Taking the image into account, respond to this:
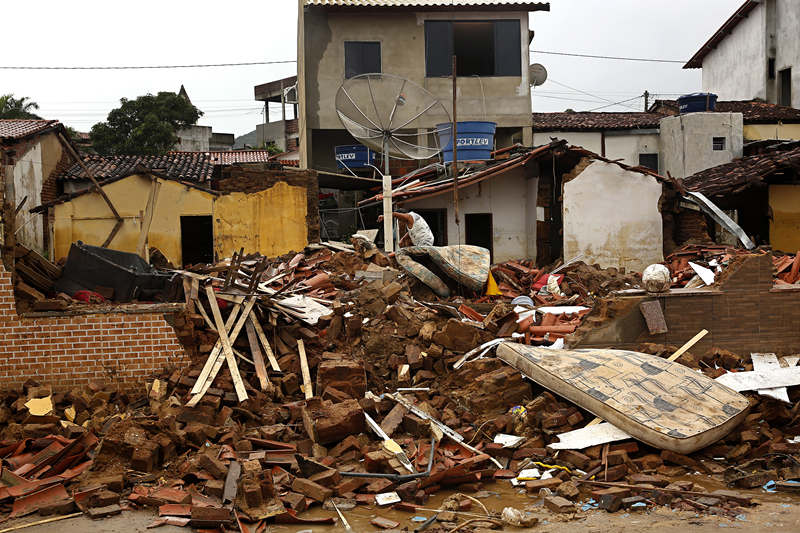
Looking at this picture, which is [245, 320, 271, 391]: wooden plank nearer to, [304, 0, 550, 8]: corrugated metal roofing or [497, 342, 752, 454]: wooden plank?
[497, 342, 752, 454]: wooden plank

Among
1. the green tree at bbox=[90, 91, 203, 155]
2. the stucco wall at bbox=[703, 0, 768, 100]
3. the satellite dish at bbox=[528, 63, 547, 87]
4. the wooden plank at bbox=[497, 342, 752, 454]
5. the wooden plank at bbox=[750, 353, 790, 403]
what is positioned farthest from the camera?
the green tree at bbox=[90, 91, 203, 155]

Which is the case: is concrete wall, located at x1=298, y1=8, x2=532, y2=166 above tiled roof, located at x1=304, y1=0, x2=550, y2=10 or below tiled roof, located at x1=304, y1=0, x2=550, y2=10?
below

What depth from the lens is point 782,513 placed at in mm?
6125

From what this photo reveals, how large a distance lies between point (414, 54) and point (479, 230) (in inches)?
365

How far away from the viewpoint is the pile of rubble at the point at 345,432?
643cm

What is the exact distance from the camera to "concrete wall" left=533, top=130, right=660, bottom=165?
26.7 meters

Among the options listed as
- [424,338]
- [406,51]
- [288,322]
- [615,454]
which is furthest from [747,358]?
[406,51]

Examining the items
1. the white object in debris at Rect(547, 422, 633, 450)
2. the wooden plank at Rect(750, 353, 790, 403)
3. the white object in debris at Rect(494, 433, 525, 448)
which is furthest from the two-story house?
the white object in debris at Rect(547, 422, 633, 450)

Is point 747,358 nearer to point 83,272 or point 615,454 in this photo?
point 615,454

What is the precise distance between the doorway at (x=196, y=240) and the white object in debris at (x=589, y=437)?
1208 centimetres

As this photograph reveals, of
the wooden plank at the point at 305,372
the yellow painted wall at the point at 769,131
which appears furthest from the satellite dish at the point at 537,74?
the wooden plank at the point at 305,372

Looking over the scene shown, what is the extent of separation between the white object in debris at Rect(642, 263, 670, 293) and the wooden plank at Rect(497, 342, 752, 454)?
126cm

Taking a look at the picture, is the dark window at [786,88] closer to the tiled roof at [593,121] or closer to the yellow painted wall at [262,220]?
the tiled roof at [593,121]

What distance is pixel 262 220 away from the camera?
54.2 feet
